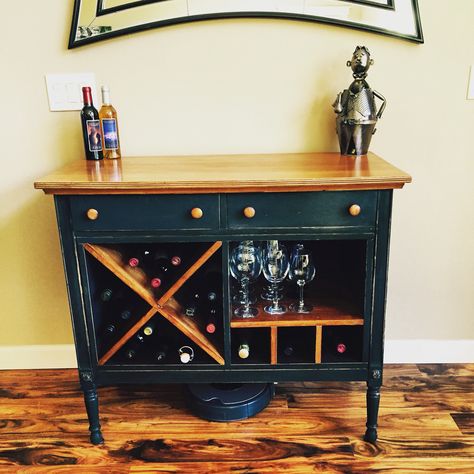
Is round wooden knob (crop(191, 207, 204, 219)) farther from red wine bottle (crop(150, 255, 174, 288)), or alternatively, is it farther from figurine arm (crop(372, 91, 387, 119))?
figurine arm (crop(372, 91, 387, 119))

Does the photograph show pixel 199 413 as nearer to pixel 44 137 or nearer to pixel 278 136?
pixel 278 136

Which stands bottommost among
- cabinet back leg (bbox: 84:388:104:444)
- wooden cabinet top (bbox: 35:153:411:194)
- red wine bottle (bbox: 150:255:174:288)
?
cabinet back leg (bbox: 84:388:104:444)

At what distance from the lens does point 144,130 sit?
5.52 ft

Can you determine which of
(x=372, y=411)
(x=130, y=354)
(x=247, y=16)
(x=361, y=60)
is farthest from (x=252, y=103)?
(x=372, y=411)

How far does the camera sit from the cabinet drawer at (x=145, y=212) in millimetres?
1267

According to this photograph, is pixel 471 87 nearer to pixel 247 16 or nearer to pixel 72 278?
pixel 247 16

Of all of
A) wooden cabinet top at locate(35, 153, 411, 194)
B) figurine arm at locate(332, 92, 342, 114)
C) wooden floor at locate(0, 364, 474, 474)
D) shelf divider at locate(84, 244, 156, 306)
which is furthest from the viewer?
figurine arm at locate(332, 92, 342, 114)

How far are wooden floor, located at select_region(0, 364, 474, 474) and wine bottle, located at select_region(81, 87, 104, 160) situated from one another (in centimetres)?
92

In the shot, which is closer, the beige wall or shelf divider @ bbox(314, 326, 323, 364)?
shelf divider @ bbox(314, 326, 323, 364)

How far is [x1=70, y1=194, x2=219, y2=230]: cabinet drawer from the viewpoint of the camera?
1.27m

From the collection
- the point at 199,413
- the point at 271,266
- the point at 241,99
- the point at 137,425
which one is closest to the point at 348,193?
the point at 271,266

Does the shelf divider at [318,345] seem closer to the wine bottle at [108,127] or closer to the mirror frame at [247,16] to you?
the wine bottle at [108,127]

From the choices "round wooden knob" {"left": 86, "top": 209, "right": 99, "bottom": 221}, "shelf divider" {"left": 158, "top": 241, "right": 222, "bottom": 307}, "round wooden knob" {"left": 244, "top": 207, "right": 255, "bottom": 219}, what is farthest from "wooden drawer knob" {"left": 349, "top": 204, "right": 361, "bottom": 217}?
"round wooden knob" {"left": 86, "top": 209, "right": 99, "bottom": 221}

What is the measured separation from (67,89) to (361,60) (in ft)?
3.29
